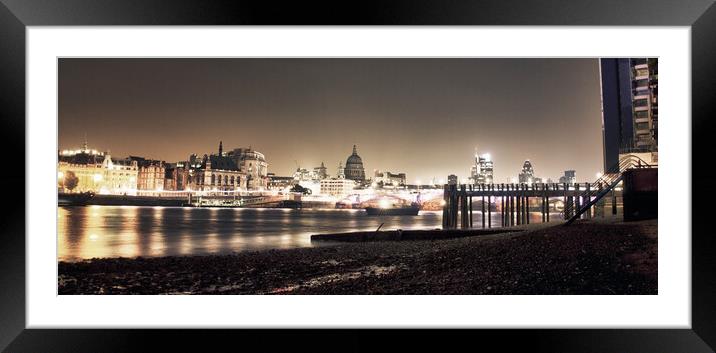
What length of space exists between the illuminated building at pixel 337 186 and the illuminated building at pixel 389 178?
301cm

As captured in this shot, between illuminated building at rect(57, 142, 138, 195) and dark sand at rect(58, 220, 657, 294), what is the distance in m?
7.72

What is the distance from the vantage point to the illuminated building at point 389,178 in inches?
835

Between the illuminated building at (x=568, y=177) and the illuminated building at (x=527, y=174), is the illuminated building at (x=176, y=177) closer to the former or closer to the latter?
Result: the illuminated building at (x=527, y=174)

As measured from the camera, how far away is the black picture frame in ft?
13.8

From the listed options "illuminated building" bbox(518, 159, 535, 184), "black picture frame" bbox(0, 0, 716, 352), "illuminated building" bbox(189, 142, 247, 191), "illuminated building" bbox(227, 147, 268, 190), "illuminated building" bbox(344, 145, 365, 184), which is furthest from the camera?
"illuminated building" bbox(344, 145, 365, 184)

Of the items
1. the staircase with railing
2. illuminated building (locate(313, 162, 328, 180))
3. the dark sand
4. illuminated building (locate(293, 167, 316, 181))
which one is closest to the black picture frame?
the dark sand

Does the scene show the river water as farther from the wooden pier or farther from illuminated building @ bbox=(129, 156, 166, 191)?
the wooden pier

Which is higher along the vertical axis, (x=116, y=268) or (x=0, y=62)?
(x=0, y=62)

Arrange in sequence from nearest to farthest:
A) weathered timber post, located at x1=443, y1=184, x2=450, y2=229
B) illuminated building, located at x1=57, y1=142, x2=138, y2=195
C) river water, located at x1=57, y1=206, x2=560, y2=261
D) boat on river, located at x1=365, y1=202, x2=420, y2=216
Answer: river water, located at x1=57, y1=206, x2=560, y2=261 → weathered timber post, located at x1=443, y1=184, x2=450, y2=229 → illuminated building, located at x1=57, y1=142, x2=138, y2=195 → boat on river, located at x1=365, y1=202, x2=420, y2=216
